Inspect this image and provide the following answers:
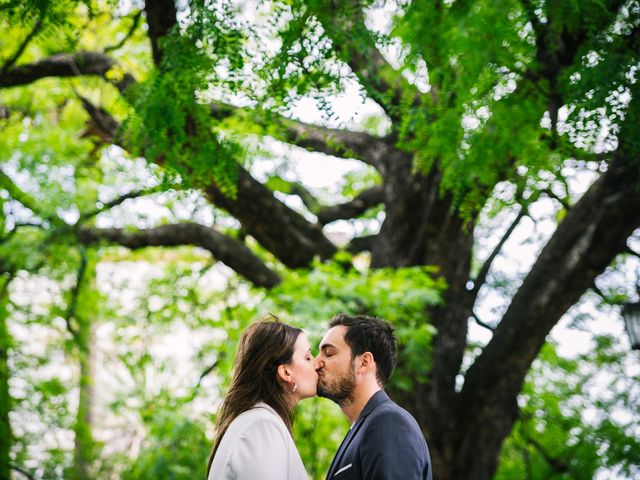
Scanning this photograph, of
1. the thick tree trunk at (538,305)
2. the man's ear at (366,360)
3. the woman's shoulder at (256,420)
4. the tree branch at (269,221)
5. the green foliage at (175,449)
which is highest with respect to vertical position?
the tree branch at (269,221)

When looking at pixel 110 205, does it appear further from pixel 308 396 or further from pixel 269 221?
pixel 308 396

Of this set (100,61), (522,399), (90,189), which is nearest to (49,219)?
(90,189)

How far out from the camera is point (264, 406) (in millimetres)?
3221

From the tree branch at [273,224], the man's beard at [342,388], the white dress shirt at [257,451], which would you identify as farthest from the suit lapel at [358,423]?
the tree branch at [273,224]

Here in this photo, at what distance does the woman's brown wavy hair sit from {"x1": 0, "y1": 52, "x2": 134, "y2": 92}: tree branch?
535 centimetres

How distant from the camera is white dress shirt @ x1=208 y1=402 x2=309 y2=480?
293 centimetres

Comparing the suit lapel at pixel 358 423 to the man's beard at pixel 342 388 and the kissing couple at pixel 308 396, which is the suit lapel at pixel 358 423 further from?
the man's beard at pixel 342 388

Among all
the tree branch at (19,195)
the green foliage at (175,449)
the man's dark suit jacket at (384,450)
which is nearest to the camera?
the man's dark suit jacket at (384,450)

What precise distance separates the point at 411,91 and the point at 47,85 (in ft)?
28.4

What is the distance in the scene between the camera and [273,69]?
4.66 m

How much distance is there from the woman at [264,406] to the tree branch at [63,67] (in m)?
5.39

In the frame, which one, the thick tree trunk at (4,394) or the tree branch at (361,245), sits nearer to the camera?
the tree branch at (361,245)

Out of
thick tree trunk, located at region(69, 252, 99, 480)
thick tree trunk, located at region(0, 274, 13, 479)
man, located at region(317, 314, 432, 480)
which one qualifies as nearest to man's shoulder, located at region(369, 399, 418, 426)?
man, located at region(317, 314, 432, 480)

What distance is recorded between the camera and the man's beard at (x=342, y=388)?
366 centimetres
